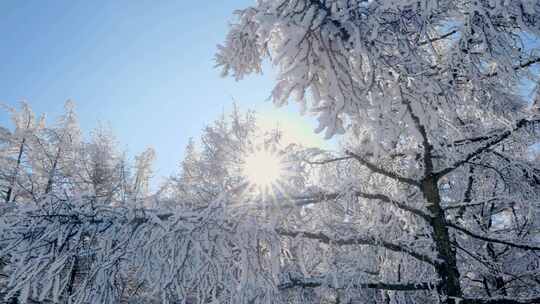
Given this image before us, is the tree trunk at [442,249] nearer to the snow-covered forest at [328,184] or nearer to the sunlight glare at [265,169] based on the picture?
the snow-covered forest at [328,184]

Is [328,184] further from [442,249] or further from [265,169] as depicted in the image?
[442,249]

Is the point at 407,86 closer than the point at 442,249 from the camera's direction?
Yes

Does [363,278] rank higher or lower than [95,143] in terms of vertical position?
lower

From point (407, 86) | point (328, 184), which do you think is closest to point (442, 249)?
point (328, 184)

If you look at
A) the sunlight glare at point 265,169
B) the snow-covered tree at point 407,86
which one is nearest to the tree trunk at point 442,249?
the snow-covered tree at point 407,86

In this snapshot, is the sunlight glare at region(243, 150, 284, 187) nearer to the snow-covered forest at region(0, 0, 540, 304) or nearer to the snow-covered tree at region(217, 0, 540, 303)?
the snow-covered forest at region(0, 0, 540, 304)

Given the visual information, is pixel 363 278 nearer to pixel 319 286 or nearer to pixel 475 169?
pixel 319 286

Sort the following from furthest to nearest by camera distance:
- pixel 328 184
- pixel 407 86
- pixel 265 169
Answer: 1. pixel 328 184
2. pixel 265 169
3. pixel 407 86

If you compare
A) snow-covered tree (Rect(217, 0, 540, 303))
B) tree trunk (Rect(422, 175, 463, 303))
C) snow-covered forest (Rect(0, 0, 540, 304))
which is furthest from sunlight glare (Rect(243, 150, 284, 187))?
tree trunk (Rect(422, 175, 463, 303))

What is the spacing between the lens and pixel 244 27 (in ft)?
9.37

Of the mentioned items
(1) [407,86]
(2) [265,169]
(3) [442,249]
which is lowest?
(3) [442,249]

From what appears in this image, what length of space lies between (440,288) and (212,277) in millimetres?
2284

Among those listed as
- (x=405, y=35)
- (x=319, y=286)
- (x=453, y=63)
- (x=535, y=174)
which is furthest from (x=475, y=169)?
(x=405, y=35)

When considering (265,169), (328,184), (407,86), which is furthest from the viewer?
(328,184)
